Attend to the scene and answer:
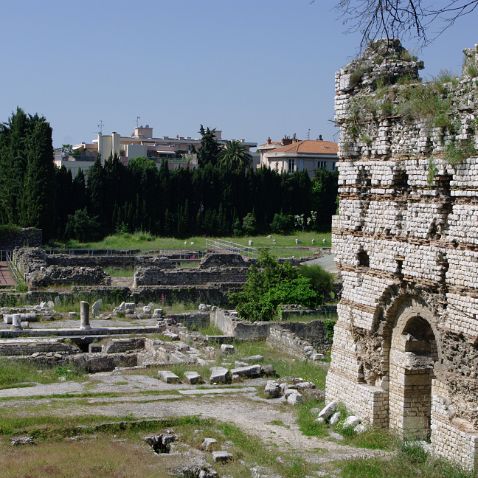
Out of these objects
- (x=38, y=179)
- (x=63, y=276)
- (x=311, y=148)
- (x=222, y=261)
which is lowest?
(x=63, y=276)

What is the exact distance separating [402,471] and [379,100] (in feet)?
19.2

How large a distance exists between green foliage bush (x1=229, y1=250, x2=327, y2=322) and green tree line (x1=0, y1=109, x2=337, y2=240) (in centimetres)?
2700

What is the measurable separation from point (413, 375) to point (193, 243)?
1866 inches

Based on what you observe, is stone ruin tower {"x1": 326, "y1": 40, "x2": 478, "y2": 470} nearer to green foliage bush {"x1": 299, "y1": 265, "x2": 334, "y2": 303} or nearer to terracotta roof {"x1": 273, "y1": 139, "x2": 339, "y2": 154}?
green foliage bush {"x1": 299, "y1": 265, "x2": 334, "y2": 303}

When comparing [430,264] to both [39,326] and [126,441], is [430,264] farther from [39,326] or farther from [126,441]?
[39,326]

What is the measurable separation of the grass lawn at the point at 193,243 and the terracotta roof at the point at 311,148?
2752cm

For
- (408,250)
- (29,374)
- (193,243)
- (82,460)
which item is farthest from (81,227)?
(408,250)

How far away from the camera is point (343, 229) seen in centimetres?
1667

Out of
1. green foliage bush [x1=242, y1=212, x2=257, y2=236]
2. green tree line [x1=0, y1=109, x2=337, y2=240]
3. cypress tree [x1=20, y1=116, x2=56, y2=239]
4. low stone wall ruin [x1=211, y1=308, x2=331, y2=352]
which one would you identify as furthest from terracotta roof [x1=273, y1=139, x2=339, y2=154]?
low stone wall ruin [x1=211, y1=308, x2=331, y2=352]

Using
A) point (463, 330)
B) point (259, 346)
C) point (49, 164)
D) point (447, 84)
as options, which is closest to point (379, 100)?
point (447, 84)

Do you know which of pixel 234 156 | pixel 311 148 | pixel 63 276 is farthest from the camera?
pixel 311 148

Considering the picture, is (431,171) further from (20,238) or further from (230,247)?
(230,247)

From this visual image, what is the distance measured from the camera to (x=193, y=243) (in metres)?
62.3

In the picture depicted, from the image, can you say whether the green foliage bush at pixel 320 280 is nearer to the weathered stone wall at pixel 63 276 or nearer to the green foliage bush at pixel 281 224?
the weathered stone wall at pixel 63 276
